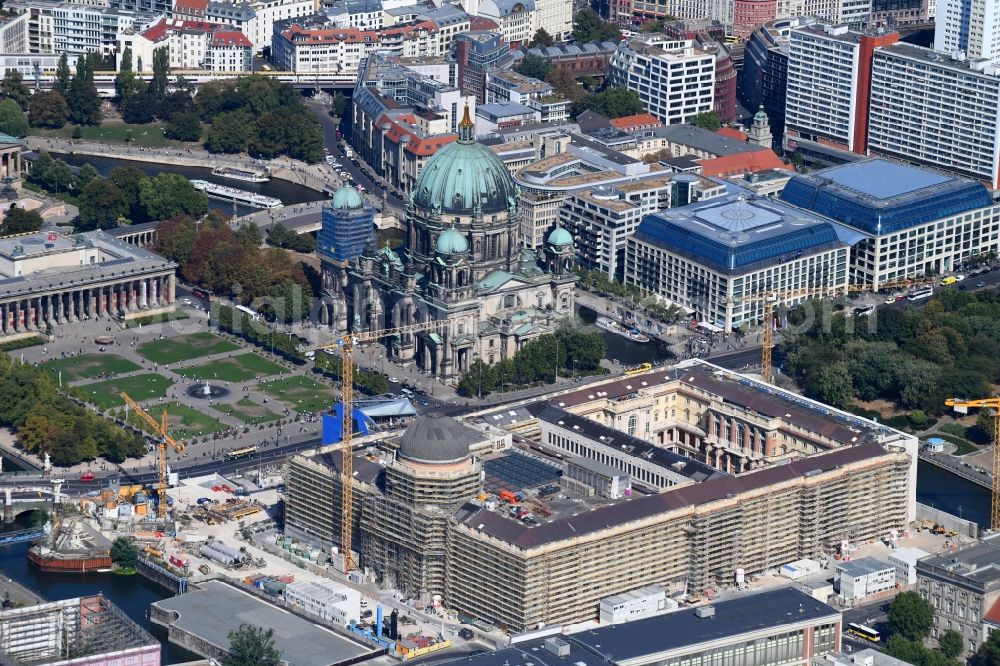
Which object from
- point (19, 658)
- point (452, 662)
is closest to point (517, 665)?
point (452, 662)

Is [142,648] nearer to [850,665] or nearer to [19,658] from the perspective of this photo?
[19,658]

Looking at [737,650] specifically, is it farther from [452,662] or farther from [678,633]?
[452,662]

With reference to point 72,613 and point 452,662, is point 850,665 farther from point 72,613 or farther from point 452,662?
point 72,613

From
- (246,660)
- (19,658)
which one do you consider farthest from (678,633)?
(19,658)

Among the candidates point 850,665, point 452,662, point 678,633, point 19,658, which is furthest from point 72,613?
point 850,665

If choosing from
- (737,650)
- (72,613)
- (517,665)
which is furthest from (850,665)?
(72,613)

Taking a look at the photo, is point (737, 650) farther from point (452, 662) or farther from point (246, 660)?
point (246, 660)
